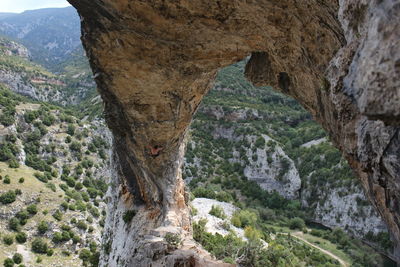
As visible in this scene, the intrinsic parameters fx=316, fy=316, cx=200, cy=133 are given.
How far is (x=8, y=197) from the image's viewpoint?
120 feet

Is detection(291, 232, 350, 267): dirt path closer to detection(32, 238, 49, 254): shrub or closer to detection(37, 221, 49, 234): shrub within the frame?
detection(32, 238, 49, 254): shrub

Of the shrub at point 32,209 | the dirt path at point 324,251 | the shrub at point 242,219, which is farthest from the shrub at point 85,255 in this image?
the dirt path at point 324,251

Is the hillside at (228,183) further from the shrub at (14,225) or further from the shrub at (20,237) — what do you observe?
the shrub at (20,237)

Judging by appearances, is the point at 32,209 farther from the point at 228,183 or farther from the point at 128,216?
the point at 228,183

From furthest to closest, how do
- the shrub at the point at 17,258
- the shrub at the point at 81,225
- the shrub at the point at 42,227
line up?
the shrub at the point at 81,225 < the shrub at the point at 42,227 < the shrub at the point at 17,258

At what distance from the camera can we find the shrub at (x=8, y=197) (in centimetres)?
3638

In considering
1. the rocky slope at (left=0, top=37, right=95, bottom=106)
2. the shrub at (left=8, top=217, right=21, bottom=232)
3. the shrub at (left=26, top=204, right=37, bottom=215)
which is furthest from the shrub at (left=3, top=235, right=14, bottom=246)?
the rocky slope at (left=0, top=37, right=95, bottom=106)

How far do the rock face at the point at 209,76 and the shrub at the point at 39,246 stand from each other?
20.6 meters

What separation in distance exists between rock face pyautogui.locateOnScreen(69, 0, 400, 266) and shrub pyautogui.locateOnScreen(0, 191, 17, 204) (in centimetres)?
2470

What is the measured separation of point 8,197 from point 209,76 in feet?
113

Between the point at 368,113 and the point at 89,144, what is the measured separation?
57704 mm

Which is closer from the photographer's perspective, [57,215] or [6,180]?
[6,180]

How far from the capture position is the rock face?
11.9 ft

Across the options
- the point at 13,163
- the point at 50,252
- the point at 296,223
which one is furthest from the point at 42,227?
Answer: the point at 296,223
